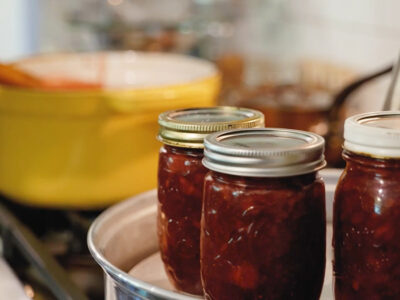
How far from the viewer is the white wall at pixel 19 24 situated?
1867 millimetres

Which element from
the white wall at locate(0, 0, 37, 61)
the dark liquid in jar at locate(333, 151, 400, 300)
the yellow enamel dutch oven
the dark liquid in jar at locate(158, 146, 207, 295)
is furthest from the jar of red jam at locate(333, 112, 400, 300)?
the white wall at locate(0, 0, 37, 61)

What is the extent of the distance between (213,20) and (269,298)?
4.68 feet

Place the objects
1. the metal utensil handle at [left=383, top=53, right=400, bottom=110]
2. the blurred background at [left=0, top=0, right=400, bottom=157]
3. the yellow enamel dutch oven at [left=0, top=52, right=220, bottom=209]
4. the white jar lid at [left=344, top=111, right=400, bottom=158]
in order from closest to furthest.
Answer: the white jar lid at [left=344, top=111, right=400, bottom=158] < the metal utensil handle at [left=383, top=53, right=400, bottom=110] < the yellow enamel dutch oven at [left=0, top=52, right=220, bottom=209] < the blurred background at [left=0, top=0, right=400, bottom=157]

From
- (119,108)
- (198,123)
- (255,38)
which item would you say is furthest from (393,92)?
(255,38)

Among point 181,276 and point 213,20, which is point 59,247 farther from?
point 213,20

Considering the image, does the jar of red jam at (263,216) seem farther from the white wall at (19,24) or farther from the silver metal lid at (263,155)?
the white wall at (19,24)

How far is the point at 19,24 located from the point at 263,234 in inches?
65.6

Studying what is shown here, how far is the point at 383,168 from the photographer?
1.20 feet

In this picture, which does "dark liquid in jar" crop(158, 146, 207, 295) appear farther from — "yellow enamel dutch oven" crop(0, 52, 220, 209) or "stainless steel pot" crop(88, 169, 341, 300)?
"yellow enamel dutch oven" crop(0, 52, 220, 209)

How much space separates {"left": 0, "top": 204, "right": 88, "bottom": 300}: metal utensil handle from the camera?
1.91ft

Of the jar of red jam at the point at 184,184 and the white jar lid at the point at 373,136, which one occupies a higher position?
the white jar lid at the point at 373,136

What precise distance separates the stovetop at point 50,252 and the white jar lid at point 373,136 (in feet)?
0.98

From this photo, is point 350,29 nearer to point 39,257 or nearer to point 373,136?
point 39,257

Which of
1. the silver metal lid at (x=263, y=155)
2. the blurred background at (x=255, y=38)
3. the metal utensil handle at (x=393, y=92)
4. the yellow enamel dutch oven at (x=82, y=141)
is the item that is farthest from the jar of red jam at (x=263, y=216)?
the blurred background at (x=255, y=38)
